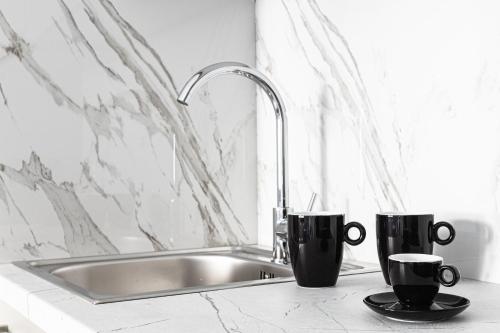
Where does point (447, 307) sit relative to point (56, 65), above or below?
below

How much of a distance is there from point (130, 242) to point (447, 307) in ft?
3.17

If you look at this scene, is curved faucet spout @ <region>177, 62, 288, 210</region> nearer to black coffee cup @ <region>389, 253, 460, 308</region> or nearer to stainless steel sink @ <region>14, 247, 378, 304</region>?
stainless steel sink @ <region>14, 247, 378, 304</region>

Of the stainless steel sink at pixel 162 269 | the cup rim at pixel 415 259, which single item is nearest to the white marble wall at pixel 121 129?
the stainless steel sink at pixel 162 269

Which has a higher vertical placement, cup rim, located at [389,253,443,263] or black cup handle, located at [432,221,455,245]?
black cup handle, located at [432,221,455,245]

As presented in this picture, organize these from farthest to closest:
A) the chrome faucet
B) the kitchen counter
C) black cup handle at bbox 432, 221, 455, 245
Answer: the chrome faucet
black cup handle at bbox 432, 221, 455, 245
the kitchen counter

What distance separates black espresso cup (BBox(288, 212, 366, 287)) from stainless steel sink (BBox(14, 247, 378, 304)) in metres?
0.25

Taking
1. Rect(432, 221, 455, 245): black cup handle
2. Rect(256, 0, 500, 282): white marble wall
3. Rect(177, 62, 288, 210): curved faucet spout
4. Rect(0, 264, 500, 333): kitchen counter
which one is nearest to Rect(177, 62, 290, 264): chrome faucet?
Rect(177, 62, 288, 210): curved faucet spout

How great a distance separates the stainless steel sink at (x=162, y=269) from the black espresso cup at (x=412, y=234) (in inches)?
10.8

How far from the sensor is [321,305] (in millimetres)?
1041

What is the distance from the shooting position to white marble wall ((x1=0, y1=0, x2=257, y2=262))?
1602mm

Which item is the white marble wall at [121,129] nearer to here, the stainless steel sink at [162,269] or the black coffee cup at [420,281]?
the stainless steel sink at [162,269]

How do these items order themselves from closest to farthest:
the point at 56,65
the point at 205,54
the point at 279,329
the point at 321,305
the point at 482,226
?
the point at 279,329
the point at 321,305
the point at 482,226
the point at 56,65
the point at 205,54

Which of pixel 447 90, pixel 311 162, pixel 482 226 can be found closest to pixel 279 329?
pixel 482 226

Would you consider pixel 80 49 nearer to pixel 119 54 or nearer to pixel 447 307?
pixel 119 54
